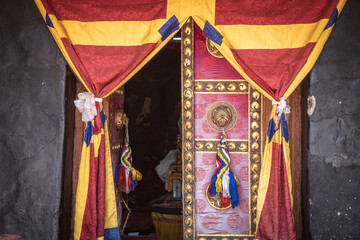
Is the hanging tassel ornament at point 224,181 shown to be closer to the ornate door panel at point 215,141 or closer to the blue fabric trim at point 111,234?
the ornate door panel at point 215,141

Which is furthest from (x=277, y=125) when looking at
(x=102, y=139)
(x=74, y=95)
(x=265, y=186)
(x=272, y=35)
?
(x=74, y=95)

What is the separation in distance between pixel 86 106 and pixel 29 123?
2.01ft

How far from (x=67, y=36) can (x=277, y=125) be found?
1.91 meters

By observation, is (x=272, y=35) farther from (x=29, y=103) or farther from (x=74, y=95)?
(x=29, y=103)

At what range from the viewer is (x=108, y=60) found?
2.43 metres

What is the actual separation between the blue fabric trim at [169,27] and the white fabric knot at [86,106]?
0.79 meters

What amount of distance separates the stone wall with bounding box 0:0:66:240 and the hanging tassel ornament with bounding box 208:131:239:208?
1.38 m

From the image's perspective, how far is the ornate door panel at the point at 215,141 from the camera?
9.17ft

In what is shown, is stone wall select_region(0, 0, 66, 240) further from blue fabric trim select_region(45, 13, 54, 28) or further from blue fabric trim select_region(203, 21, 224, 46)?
blue fabric trim select_region(203, 21, 224, 46)

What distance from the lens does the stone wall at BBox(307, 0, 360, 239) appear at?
2.43m

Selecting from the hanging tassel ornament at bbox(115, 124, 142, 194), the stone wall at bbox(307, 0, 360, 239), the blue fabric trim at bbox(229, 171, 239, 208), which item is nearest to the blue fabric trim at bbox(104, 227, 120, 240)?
the hanging tassel ornament at bbox(115, 124, 142, 194)

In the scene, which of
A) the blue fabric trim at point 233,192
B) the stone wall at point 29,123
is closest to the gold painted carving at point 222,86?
the blue fabric trim at point 233,192

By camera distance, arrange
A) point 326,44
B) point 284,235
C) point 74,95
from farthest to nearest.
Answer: point 74,95, point 326,44, point 284,235

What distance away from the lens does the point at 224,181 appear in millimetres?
2646
